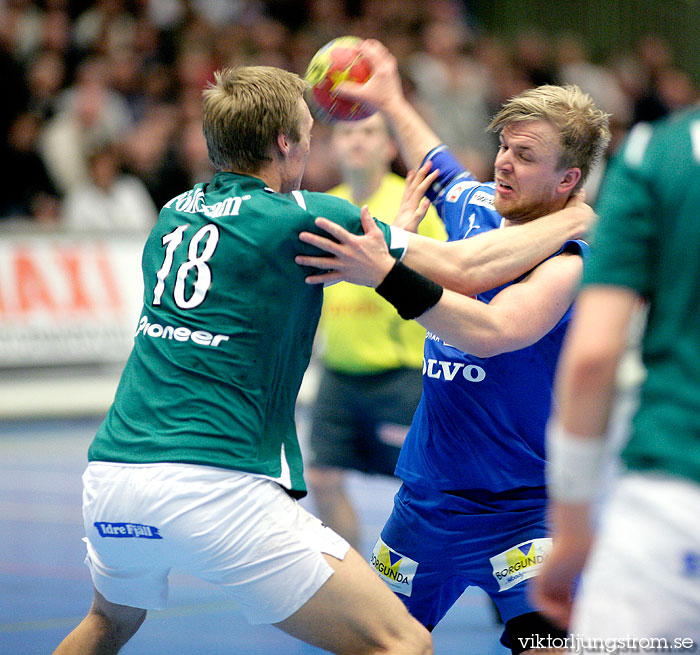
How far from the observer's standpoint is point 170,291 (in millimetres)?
2865

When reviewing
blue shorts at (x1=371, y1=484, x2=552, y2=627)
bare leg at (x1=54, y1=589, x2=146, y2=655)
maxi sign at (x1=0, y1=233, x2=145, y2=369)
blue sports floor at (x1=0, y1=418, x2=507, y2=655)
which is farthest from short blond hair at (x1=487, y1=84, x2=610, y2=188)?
maxi sign at (x1=0, y1=233, x2=145, y2=369)

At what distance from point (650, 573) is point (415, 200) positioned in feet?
6.08

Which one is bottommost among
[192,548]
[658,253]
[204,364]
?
[192,548]

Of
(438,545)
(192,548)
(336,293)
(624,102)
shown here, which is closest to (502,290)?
(438,545)

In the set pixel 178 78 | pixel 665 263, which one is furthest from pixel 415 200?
pixel 178 78

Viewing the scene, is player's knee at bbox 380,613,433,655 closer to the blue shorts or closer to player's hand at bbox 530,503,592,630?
the blue shorts

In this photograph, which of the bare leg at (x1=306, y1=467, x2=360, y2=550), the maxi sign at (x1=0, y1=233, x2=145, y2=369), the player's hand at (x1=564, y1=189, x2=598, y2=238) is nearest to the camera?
the player's hand at (x1=564, y1=189, x2=598, y2=238)

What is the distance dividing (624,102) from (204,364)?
44.3 ft

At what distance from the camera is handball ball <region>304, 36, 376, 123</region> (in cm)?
373

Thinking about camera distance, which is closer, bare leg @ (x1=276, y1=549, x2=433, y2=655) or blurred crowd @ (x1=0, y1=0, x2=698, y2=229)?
bare leg @ (x1=276, y1=549, x2=433, y2=655)

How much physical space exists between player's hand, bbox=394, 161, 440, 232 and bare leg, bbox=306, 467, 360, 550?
2261 mm

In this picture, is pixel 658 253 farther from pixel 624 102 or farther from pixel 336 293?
pixel 624 102

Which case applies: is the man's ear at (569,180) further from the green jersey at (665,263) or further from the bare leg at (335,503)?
the bare leg at (335,503)

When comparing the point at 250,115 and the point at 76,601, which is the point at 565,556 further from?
the point at 76,601
